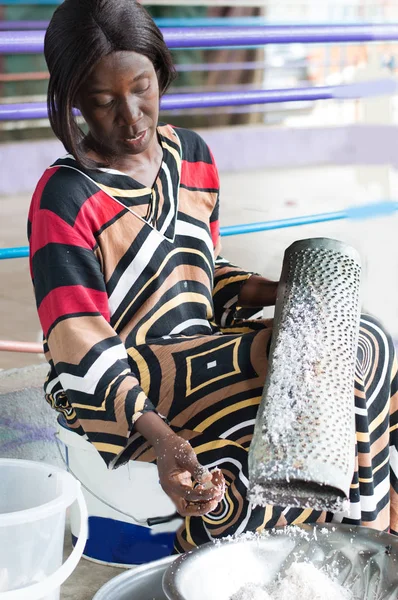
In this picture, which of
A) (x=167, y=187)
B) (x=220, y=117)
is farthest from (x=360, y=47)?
(x=167, y=187)

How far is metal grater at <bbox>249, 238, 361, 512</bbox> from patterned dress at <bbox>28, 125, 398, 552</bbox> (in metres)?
0.08

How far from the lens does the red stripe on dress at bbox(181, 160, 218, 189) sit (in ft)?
5.84

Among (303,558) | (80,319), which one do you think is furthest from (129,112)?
(303,558)

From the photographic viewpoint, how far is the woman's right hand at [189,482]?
4.22ft

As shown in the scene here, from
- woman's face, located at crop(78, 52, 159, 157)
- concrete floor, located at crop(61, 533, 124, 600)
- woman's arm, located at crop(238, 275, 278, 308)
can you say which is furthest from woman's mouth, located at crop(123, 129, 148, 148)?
concrete floor, located at crop(61, 533, 124, 600)

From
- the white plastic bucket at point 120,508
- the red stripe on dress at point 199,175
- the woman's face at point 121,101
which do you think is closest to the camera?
the woman's face at point 121,101

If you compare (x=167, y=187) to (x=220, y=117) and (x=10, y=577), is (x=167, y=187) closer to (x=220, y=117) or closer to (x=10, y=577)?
(x=10, y=577)

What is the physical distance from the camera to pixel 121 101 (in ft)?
5.03

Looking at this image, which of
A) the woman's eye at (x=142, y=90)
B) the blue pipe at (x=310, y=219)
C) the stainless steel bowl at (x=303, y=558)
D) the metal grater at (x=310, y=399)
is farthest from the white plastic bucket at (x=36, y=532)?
the blue pipe at (x=310, y=219)

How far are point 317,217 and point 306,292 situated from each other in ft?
4.09

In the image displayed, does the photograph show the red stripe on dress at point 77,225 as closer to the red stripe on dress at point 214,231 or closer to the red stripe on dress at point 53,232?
the red stripe on dress at point 53,232

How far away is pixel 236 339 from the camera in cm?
154

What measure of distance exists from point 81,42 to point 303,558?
932mm

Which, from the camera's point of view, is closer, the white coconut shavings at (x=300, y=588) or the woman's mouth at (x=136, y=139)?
the white coconut shavings at (x=300, y=588)
